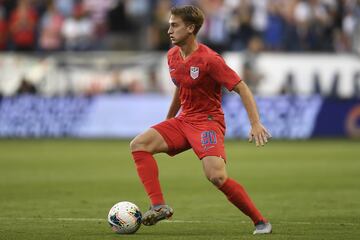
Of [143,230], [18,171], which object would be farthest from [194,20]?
[18,171]

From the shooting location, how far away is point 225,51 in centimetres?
2627

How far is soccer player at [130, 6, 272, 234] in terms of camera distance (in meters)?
9.09

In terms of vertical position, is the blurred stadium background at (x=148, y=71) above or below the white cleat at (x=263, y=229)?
below

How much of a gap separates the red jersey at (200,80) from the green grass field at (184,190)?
1.15 meters

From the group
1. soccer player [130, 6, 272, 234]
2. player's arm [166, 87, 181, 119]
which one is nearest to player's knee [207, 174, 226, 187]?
soccer player [130, 6, 272, 234]

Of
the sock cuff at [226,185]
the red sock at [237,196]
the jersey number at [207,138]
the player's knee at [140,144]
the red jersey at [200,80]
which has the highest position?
the red jersey at [200,80]

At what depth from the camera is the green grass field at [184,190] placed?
959 cm

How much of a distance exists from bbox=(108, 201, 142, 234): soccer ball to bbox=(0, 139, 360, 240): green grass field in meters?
0.12

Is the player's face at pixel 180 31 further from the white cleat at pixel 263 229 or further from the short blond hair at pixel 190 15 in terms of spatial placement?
the white cleat at pixel 263 229

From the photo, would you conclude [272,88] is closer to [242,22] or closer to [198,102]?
[242,22]

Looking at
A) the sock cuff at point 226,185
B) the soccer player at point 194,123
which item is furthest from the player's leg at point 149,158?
the sock cuff at point 226,185

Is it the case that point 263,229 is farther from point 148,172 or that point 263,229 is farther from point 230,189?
point 148,172

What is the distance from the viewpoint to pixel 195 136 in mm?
9406

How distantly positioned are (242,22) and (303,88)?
2409 mm
